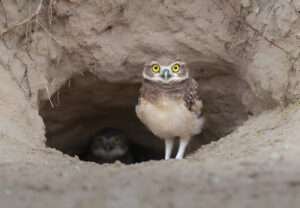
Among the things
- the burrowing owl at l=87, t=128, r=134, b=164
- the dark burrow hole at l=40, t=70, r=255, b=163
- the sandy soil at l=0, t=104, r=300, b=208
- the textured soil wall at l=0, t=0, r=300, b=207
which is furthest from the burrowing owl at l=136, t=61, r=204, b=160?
the burrowing owl at l=87, t=128, r=134, b=164

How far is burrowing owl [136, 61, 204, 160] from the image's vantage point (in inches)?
283

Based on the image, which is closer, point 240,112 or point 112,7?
point 112,7

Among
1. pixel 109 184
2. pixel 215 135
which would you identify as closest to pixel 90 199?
pixel 109 184

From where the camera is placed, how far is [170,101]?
7.20 meters

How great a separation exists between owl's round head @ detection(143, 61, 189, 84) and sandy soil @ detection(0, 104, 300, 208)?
1922 millimetres

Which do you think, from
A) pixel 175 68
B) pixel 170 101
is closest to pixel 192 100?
pixel 170 101

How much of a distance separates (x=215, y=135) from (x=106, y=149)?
209cm

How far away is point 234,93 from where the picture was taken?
7.89 metres

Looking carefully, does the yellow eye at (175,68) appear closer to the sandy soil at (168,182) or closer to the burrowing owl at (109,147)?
the sandy soil at (168,182)

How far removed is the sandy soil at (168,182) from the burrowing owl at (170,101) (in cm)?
169

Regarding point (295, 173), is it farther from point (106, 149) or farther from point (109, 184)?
point (106, 149)

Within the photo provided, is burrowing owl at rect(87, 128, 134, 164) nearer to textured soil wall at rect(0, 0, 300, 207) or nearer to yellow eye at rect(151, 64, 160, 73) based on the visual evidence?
textured soil wall at rect(0, 0, 300, 207)

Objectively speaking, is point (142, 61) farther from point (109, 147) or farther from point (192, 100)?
point (109, 147)

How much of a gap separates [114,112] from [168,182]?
4854 millimetres
